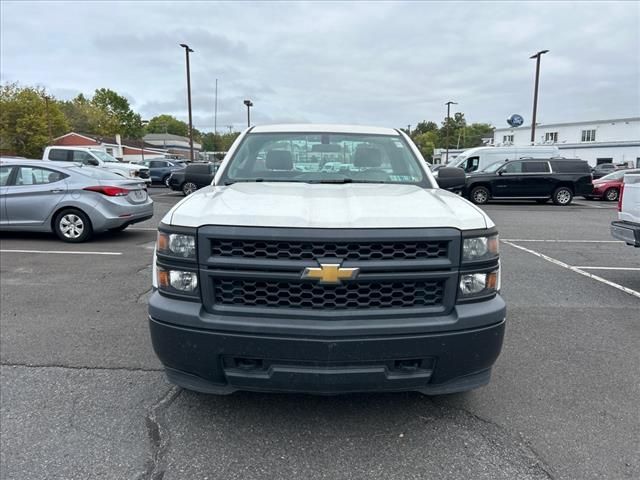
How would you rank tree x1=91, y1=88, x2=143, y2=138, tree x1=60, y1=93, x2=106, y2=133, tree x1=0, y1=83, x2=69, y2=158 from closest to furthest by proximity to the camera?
tree x1=0, y1=83, x2=69, y2=158
tree x1=60, y1=93, x2=106, y2=133
tree x1=91, y1=88, x2=143, y2=138

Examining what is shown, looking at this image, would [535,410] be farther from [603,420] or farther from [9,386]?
[9,386]

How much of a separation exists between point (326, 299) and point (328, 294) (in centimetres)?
3

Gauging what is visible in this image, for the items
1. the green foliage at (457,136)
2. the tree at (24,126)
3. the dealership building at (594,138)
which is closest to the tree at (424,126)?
the green foliage at (457,136)

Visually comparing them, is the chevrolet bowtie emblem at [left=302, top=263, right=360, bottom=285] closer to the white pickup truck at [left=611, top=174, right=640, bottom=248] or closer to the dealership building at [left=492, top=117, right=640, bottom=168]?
the white pickup truck at [left=611, top=174, right=640, bottom=248]

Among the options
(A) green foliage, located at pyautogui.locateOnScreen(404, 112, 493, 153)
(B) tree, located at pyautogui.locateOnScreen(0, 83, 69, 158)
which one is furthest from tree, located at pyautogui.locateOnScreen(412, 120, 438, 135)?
(B) tree, located at pyautogui.locateOnScreen(0, 83, 69, 158)

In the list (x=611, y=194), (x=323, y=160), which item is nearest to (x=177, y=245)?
(x=323, y=160)

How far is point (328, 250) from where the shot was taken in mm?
2314

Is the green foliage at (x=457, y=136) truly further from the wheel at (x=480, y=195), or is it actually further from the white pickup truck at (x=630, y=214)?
the white pickup truck at (x=630, y=214)

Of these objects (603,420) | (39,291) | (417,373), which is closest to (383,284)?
(417,373)

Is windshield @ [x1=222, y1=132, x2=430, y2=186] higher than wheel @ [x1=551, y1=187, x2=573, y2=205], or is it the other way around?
windshield @ [x1=222, y1=132, x2=430, y2=186]

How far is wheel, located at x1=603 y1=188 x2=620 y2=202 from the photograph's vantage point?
19250mm

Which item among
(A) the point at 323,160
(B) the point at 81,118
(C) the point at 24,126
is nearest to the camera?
(A) the point at 323,160

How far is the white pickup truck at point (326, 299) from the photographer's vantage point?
2.29 meters

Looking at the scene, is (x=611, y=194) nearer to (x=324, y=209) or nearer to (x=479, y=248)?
(x=479, y=248)
